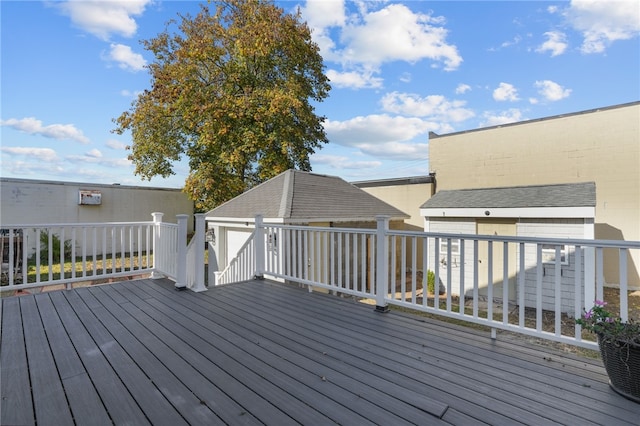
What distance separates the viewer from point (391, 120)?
1349 centimetres

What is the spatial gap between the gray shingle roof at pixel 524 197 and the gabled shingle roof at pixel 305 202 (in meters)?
1.87

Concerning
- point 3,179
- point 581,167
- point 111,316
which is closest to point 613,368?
point 111,316

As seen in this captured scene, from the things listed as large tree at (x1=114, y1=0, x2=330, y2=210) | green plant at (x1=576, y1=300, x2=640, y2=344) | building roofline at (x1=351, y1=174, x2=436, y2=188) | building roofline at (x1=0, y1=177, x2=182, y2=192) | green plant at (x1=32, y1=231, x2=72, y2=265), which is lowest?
green plant at (x1=32, y1=231, x2=72, y2=265)

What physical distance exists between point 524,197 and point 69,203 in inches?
588

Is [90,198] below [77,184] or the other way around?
below

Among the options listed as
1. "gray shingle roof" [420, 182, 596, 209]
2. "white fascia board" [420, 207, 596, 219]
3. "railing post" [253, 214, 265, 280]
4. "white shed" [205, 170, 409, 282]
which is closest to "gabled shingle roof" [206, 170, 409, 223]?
"white shed" [205, 170, 409, 282]

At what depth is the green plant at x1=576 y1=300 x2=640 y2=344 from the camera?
1.69 m

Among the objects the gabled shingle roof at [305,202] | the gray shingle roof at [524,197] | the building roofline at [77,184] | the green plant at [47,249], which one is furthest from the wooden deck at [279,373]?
the building roofline at [77,184]

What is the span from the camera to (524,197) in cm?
812

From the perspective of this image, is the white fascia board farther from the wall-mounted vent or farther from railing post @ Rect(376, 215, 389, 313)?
the wall-mounted vent

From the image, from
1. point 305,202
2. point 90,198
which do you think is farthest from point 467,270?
point 90,198

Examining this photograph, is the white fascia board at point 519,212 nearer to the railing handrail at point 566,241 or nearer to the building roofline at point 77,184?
the railing handrail at point 566,241

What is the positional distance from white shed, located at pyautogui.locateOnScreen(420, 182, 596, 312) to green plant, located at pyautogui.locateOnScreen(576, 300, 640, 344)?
15.6 feet

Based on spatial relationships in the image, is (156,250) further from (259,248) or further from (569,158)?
(569,158)
